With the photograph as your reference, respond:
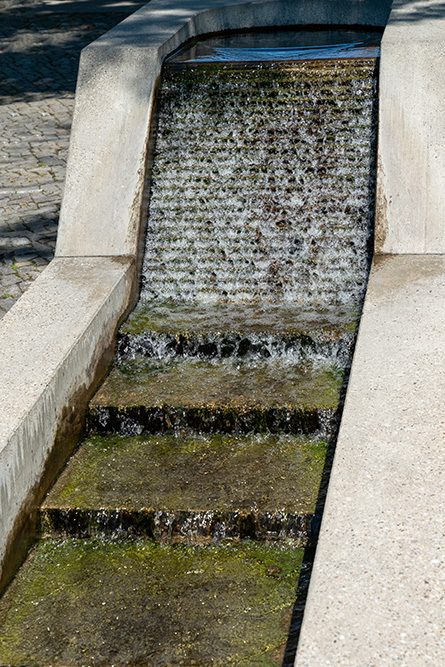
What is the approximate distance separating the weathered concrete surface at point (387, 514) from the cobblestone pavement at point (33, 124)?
3.04m

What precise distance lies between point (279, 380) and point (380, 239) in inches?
57.2

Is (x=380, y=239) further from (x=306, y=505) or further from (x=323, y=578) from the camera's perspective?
(x=323, y=578)

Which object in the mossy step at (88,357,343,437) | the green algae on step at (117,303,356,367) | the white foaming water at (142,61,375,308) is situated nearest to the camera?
the mossy step at (88,357,343,437)

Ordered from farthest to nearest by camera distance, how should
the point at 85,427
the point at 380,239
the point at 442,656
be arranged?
the point at 380,239, the point at 85,427, the point at 442,656

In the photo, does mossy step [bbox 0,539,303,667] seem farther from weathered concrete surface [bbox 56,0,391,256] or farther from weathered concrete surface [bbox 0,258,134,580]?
weathered concrete surface [bbox 56,0,391,256]

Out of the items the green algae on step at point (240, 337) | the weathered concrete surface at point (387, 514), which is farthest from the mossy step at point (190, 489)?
the green algae on step at point (240, 337)

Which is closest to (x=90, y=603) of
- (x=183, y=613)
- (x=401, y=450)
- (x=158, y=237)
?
(x=183, y=613)

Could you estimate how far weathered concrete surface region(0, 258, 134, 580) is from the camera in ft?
14.1

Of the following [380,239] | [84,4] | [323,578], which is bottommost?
[323,578]

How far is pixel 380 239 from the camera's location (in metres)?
6.12

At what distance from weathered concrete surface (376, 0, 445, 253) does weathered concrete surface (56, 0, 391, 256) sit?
190cm

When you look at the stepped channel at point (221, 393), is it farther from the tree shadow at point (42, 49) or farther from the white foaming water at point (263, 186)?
the tree shadow at point (42, 49)

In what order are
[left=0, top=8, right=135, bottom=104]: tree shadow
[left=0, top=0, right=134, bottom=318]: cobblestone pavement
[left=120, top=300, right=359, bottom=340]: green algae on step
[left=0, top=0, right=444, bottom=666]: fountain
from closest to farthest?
1. [left=0, top=0, right=444, bottom=666]: fountain
2. [left=120, top=300, right=359, bottom=340]: green algae on step
3. [left=0, top=0, right=134, bottom=318]: cobblestone pavement
4. [left=0, top=8, right=135, bottom=104]: tree shadow

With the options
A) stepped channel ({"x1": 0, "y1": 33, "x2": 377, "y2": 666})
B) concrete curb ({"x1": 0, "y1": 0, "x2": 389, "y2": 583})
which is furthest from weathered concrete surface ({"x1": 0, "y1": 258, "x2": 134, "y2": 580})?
stepped channel ({"x1": 0, "y1": 33, "x2": 377, "y2": 666})
